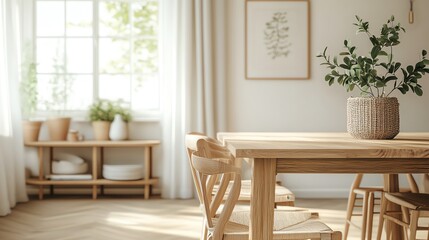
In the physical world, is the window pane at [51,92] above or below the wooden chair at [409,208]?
above

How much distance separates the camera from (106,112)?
670 cm

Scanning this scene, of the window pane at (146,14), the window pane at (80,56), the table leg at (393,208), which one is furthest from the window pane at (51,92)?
the table leg at (393,208)

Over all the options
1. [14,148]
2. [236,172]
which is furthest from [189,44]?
[236,172]

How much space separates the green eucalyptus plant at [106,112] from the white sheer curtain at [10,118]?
2.54 ft

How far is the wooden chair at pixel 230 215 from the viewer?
249 centimetres

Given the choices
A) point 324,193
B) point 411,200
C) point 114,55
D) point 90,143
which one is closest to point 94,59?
point 114,55

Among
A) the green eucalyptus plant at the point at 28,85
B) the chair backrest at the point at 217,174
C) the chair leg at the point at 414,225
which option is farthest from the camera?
the green eucalyptus plant at the point at 28,85

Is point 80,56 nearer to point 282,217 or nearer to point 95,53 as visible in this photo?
point 95,53

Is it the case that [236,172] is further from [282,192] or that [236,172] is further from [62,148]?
[62,148]

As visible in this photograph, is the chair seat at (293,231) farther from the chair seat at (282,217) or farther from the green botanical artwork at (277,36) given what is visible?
the green botanical artwork at (277,36)

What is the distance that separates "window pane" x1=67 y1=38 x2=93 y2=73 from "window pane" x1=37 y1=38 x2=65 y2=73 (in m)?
0.08

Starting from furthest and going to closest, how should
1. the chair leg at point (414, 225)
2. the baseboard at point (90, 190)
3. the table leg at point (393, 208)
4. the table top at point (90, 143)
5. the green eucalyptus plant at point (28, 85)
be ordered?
the baseboard at point (90, 190)
the green eucalyptus plant at point (28, 85)
the table top at point (90, 143)
the table leg at point (393, 208)
the chair leg at point (414, 225)

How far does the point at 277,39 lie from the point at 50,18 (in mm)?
2450

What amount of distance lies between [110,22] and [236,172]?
477 centimetres
